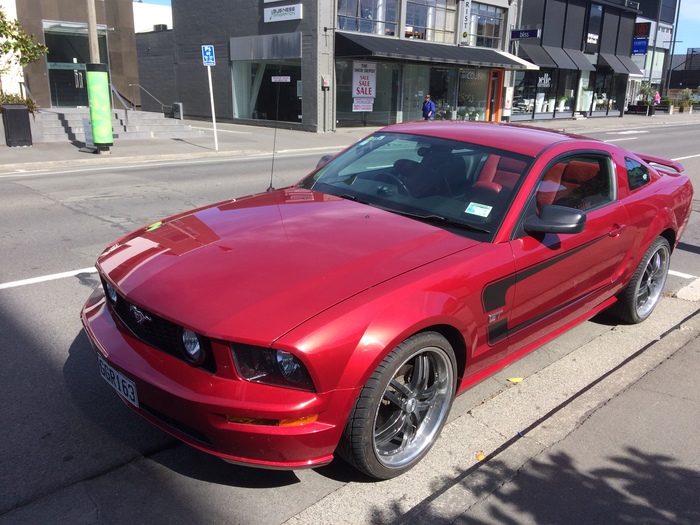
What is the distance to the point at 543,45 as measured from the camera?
3750 cm

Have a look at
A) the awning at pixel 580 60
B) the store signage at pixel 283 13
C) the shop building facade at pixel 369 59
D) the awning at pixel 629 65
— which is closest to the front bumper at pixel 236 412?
the shop building facade at pixel 369 59

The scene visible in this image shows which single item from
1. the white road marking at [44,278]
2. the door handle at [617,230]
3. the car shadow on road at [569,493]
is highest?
the door handle at [617,230]

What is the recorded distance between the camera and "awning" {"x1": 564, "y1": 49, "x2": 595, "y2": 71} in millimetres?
39062

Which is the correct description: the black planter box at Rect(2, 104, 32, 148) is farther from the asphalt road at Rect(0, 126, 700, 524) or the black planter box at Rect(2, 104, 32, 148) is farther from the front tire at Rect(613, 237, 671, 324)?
the front tire at Rect(613, 237, 671, 324)

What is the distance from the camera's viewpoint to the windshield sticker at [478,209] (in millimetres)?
3582

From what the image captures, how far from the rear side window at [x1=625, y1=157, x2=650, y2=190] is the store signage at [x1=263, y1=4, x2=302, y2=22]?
2323 cm

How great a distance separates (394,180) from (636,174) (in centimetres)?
213

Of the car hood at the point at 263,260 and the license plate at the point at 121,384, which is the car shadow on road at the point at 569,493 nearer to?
the car hood at the point at 263,260

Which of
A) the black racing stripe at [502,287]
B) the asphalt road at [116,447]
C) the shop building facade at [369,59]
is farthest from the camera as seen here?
the shop building facade at [369,59]

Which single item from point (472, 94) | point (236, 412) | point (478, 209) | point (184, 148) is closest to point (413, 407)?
point (236, 412)

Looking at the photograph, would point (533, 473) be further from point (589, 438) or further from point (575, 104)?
point (575, 104)

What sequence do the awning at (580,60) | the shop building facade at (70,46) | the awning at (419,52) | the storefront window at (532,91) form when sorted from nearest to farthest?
the shop building facade at (70,46) → the awning at (419,52) → the storefront window at (532,91) → the awning at (580,60)

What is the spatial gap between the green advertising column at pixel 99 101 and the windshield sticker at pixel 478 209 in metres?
14.4

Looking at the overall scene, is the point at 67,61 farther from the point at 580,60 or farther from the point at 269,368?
the point at 580,60
